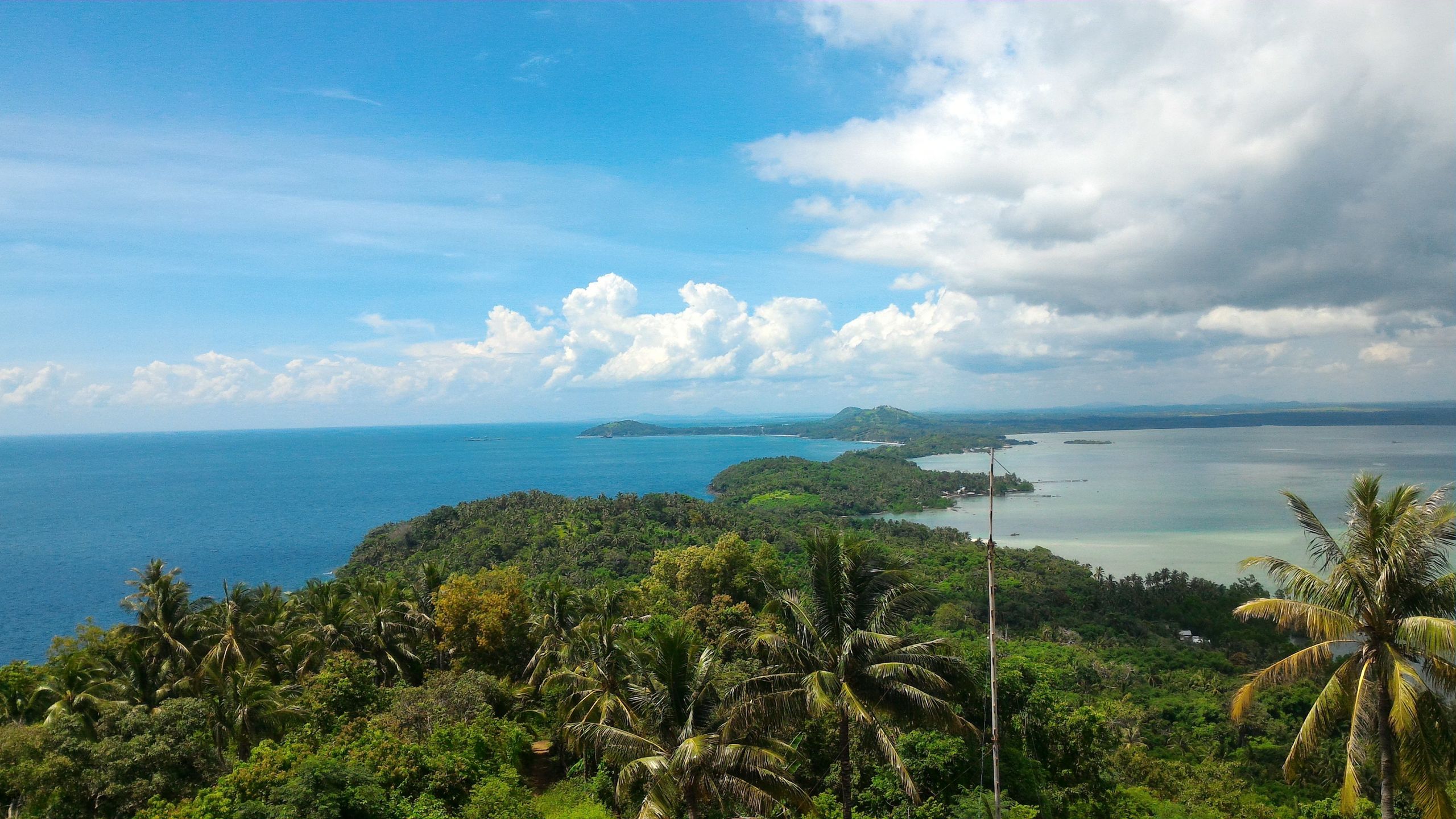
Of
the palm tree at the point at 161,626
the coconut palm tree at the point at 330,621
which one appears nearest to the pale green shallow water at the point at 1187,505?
the coconut palm tree at the point at 330,621

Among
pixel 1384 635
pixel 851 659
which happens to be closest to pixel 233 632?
pixel 851 659

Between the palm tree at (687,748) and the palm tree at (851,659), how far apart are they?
0.66 meters

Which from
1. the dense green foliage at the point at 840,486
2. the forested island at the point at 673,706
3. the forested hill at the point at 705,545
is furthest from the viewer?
the dense green foliage at the point at 840,486

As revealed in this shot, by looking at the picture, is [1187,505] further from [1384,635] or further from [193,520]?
[193,520]

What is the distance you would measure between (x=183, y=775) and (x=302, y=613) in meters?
12.2

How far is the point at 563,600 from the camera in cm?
2597

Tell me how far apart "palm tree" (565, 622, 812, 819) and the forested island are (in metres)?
0.05

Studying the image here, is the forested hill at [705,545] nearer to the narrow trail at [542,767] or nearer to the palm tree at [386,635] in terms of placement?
the palm tree at [386,635]

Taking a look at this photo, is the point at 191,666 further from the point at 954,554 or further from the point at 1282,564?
the point at 954,554

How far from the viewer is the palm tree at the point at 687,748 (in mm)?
11305

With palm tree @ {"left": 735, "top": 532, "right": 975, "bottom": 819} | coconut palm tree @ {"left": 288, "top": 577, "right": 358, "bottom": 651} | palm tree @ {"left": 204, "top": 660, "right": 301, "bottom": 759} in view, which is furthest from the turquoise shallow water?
palm tree @ {"left": 735, "top": 532, "right": 975, "bottom": 819}

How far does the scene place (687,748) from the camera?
1107cm

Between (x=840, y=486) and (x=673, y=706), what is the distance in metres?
145

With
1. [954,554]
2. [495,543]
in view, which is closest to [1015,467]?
[954,554]
